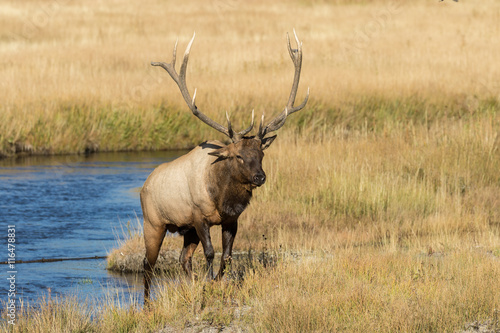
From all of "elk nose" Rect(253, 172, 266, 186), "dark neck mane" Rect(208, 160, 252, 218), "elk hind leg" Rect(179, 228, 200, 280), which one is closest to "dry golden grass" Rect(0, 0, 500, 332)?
"elk hind leg" Rect(179, 228, 200, 280)

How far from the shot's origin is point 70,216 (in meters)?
15.2

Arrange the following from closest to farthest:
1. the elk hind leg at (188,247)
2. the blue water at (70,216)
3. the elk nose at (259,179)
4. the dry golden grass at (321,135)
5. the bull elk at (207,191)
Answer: the dry golden grass at (321,135), the elk nose at (259,179), the bull elk at (207,191), the elk hind leg at (188,247), the blue water at (70,216)

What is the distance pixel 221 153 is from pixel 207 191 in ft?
1.34

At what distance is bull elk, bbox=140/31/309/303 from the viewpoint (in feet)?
28.1

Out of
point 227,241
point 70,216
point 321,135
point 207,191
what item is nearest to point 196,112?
point 207,191

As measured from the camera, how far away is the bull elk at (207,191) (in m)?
8.55

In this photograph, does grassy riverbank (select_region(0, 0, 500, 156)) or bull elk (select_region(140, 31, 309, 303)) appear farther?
grassy riverbank (select_region(0, 0, 500, 156))

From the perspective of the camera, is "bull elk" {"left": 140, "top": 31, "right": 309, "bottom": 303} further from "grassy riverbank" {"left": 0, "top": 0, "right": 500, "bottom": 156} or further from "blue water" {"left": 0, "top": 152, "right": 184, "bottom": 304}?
"grassy riverbank" {"left": 0, "top": 0, "right": 500, "bottom": 156}

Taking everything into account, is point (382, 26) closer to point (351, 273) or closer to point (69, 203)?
point (69, 203)

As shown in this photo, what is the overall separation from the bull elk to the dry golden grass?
55cm

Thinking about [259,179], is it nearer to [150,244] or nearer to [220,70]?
[150,244]

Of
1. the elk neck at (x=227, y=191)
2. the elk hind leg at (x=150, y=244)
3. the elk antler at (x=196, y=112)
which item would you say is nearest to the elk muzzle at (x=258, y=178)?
the elk neck at (x=227, y=191)

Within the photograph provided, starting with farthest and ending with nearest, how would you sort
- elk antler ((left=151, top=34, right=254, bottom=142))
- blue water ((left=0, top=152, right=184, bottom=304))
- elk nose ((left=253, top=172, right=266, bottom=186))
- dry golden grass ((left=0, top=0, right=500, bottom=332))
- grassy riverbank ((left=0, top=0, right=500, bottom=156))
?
grassy riverbank ((left=0, top=0, right=500, bottom=156)), blue water ((left=0, top=152, right=184, bottom=304)), elk antler ((left=151, top=34, right=254, bottom=142)), elk nose ((left=253, top=172, right=266, bottom=186)), dry golden grass ((left=0, top=0, right=500, bottom=332))

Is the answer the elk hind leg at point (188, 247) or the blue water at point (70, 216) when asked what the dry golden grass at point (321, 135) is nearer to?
the elk hind leg at point (188, 247)
